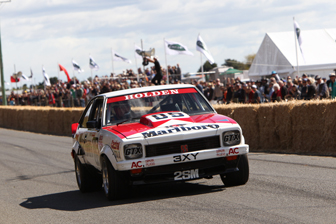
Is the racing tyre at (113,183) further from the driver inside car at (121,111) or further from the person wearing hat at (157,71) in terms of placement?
the person wearing hat at (157,71)

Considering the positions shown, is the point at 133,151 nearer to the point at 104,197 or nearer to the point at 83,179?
the point at 104,197

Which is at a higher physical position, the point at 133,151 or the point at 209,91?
the point at 209,91

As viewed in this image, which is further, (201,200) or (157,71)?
(157,71)

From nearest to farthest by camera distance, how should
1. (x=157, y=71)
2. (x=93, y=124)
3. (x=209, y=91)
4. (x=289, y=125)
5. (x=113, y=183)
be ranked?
(x=113, y=183), (x=93, y=124), (x=289, y=125), (x=157, y=71), (x=209, y=91)

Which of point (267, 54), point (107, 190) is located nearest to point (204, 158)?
point (107, 190)

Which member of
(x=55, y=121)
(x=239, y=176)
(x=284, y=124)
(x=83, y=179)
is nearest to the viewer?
(x=239, y=176)

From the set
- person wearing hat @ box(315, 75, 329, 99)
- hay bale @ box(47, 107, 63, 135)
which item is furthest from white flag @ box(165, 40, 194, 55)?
person wearing hat @ box(315, 75, 329, 99)

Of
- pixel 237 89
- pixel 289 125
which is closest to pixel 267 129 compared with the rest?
pixel 289 125

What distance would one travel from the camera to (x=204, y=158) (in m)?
6.78

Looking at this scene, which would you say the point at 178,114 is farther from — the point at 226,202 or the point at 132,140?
the point at 226,202

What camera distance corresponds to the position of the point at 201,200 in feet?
21.8

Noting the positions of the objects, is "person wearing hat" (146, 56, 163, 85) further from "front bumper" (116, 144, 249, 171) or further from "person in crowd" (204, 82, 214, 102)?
"front bumper" (116, 144, 249, 171)

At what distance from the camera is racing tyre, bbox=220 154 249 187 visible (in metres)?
7.21

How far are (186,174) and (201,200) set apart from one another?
401 mm
